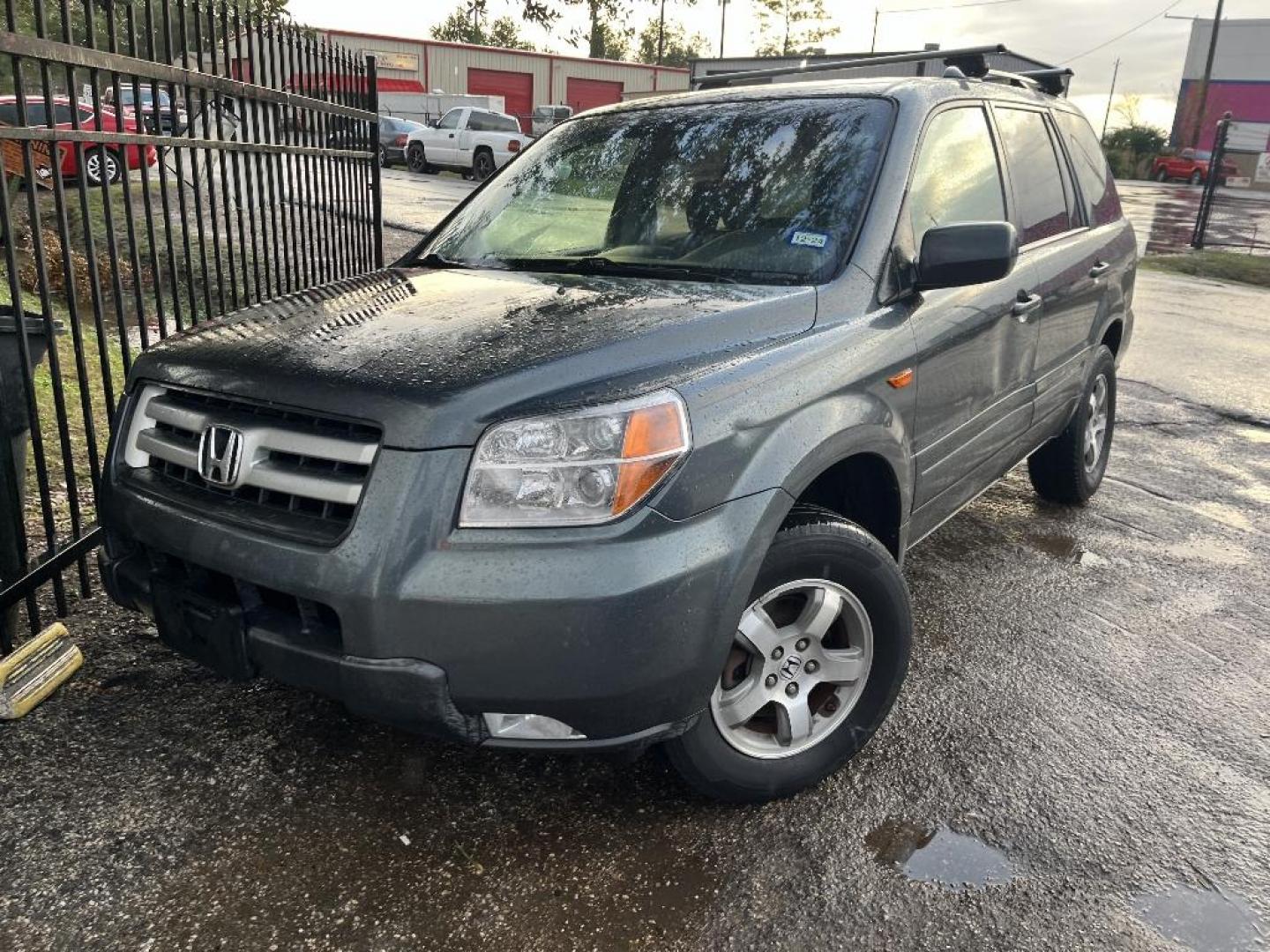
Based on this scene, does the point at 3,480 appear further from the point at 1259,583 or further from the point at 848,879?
the point at 1259,583

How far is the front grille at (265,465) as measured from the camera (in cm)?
212

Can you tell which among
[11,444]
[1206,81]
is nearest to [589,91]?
[1206,81]

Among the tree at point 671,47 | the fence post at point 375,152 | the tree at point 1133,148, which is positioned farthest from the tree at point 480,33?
the fence post at point 375,152

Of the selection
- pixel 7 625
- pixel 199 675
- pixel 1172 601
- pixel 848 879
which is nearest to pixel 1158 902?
pixel 848 879

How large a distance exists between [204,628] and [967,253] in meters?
2.16

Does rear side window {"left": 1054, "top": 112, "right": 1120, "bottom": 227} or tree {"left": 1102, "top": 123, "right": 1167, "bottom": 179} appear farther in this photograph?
tree {"left": 1102, "top": 123, "right": 1167, "bottom": 179}

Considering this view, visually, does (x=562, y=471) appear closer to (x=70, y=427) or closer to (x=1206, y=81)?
(x=70, y=427)

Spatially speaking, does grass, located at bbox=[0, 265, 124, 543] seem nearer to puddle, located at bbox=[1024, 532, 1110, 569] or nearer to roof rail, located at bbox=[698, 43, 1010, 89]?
roof rail, located at bbox=[698, 43, 1010, 89]

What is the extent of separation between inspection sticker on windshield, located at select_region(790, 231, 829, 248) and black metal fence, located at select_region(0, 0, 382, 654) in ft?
6.53

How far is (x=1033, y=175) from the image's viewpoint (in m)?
3.93

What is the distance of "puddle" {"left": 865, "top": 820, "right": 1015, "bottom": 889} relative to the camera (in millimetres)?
2352

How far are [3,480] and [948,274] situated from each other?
283cm

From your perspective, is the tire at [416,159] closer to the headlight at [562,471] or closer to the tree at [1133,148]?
the headlight at [562,471]

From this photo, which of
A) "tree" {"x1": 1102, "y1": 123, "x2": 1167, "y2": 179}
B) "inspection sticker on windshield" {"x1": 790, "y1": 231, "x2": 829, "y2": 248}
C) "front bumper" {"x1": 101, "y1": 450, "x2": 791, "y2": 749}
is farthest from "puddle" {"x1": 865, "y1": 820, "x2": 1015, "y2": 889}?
"tree" {"x1": 1102, "y1": 123, "x2": 1167, "y2": 179}
